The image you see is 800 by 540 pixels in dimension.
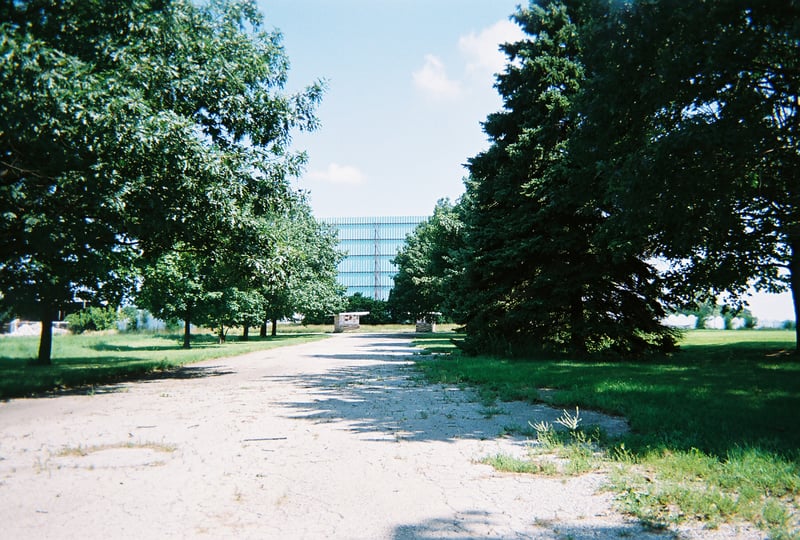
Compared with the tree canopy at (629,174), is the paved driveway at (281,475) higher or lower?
lower

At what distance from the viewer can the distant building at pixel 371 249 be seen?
283 feet

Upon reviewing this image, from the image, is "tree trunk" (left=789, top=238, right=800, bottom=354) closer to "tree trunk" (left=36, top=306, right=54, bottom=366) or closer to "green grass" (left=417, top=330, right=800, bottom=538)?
"green grass" (left=417, top=330, right=800, bottom=538)

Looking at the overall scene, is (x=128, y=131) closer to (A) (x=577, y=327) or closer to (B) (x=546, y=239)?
(B) (x=546, y=239)

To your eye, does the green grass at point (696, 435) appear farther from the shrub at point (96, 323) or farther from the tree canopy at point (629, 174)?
the shrub at point (96, 323)

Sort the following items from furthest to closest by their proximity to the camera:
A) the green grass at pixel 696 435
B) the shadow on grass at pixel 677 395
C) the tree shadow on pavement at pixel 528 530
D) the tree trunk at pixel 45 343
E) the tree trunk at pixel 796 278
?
the tree trunk at pixel 796 278 < the tree trunk at pixel 45 343 < the shadow on grass at pixel 677 395 < the green grass at pixel 696 435 < the tree shadow on pavement at pixel 528 530

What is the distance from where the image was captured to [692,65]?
33.1 ft

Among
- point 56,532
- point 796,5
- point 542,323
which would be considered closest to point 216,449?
point 56,532

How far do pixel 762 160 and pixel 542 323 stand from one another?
24.1ft

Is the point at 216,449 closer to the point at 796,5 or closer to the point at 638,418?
the point at 638,418

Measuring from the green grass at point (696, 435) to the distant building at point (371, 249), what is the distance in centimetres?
7555

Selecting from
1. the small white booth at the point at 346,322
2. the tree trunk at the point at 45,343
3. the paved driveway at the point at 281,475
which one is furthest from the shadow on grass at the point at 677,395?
the small white booth at the point at 346,322

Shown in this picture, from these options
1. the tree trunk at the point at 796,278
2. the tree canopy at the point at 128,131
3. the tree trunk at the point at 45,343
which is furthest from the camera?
the tree trunk at the point at 796,278

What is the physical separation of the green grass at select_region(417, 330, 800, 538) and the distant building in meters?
75.6

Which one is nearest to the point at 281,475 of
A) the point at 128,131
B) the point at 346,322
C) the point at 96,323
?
the point at 128,131
